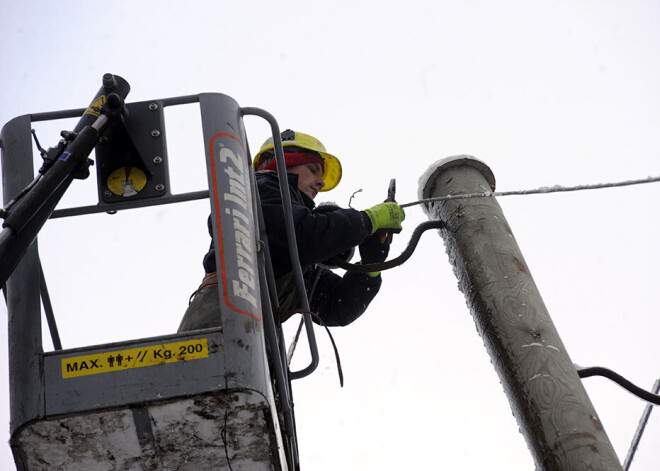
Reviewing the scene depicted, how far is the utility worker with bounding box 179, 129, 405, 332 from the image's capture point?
3.64m

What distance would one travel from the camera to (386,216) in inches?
165

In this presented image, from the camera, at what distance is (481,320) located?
3420 mm

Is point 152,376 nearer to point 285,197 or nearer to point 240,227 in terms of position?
point 240,227

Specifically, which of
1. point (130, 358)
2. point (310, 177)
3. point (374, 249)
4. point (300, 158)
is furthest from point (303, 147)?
point (130, 358)

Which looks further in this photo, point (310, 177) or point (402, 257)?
point (310, 177)

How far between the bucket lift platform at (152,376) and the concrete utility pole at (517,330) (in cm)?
99

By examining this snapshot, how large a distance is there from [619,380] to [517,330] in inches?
26.2

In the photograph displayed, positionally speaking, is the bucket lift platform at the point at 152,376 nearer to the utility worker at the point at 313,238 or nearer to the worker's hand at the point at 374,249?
the utility worker at the point at 313,238

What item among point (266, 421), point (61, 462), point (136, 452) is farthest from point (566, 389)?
point (61, 462)

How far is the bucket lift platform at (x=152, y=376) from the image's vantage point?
246 cm

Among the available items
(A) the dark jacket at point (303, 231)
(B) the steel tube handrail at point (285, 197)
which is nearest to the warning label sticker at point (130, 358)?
(B) the steel tube handrail at point (285, 197)

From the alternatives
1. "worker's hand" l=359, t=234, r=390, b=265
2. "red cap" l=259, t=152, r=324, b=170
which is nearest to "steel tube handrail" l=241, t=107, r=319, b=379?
"worker's hand" l=359, t=234, r=390, b=265

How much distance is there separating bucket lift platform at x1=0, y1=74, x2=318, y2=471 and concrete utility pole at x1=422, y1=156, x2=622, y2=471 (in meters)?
0.99

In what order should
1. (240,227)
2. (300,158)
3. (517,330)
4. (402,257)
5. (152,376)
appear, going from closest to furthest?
(152,376), (240,227), (517,330), (402,257), (300,158)
